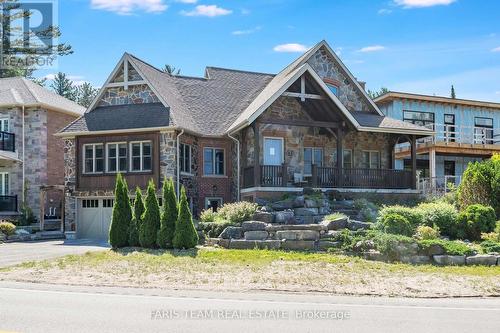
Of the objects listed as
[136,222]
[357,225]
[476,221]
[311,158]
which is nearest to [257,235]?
[357,225]

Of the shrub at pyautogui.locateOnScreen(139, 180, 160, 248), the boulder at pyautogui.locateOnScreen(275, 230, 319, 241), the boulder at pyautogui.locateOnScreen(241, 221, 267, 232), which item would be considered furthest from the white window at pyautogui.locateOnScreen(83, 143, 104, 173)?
the boulder at pyautogui.locateOnScreen(275, 230, 319, 241)

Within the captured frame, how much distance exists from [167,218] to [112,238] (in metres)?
2.21

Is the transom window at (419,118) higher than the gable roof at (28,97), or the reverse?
the gable roof at (28,97)

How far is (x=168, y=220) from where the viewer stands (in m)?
18.6

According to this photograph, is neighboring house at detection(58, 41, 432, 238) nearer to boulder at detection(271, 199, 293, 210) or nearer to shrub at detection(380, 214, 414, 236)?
boulder at detection(271, 199, 293, 210)

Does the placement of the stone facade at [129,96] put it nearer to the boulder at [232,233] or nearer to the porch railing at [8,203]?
the porch railing at [8,203]

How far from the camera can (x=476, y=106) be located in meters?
36.7

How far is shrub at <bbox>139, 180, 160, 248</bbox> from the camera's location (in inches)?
741

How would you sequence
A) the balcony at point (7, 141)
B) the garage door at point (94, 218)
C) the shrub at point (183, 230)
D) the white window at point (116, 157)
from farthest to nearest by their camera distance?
the balcony at point (7, 141) → the garage door at point (94, 218) → the white window at point (116, 157) → the shrub at point (183, 230)

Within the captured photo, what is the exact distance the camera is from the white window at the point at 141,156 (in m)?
25.2

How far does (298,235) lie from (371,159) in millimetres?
11455

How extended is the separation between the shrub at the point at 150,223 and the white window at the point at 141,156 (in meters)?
6.15

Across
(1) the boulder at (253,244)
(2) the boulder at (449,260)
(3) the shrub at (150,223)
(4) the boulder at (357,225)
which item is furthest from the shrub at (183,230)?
(2) the boulder at (449,260)

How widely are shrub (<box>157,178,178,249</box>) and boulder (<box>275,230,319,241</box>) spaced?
11.8 feet
